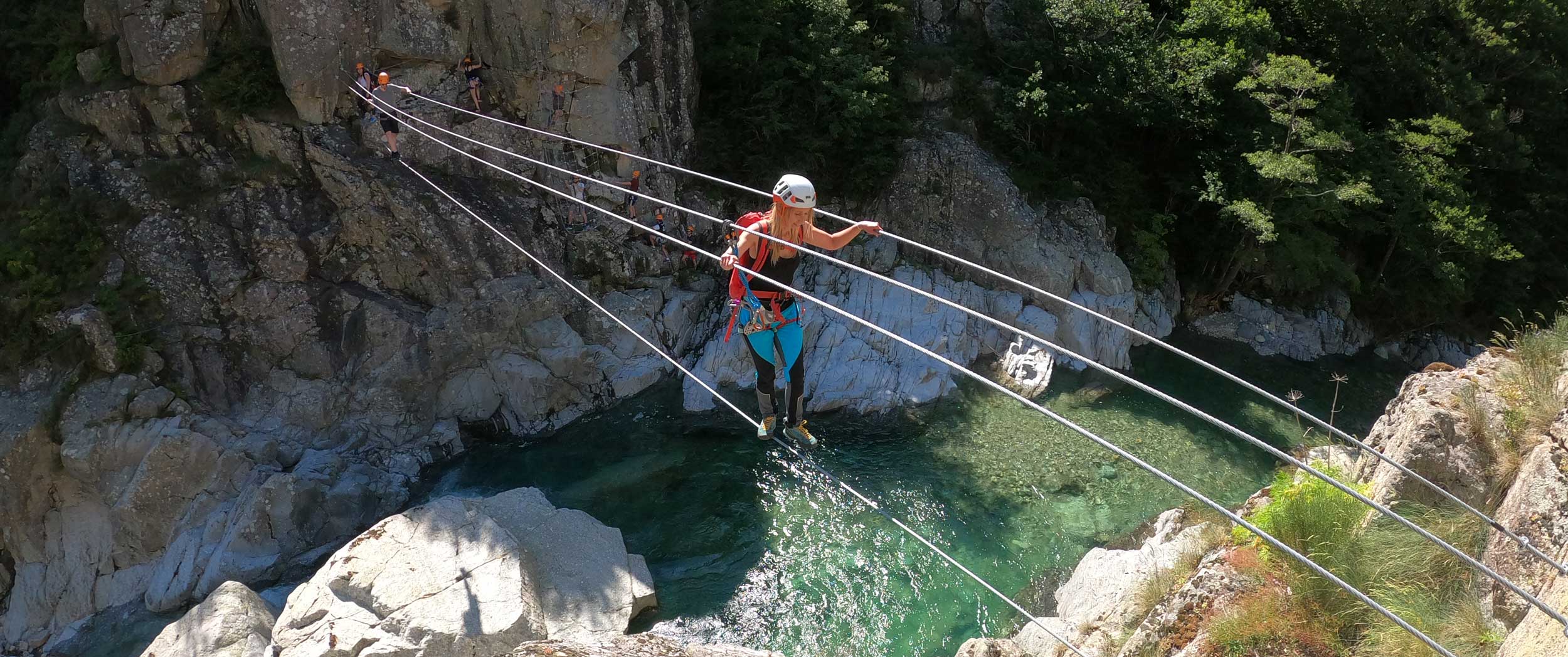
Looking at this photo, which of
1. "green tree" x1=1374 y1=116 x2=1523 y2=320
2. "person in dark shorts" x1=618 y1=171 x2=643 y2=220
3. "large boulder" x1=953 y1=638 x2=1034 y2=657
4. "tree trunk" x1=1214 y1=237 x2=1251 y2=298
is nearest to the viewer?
"large boulder" x1=953 y1=638 x2=1034 y2=657

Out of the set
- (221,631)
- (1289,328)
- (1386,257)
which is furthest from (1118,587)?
(1386,257)

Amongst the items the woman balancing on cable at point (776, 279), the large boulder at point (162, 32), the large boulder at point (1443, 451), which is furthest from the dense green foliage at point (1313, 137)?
the large boulder at point (162, 32)

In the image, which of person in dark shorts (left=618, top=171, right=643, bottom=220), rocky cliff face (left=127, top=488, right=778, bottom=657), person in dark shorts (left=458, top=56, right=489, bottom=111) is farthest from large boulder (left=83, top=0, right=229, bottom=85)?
rocky cliff face (left=127, top=488, right=778, bottom=657)

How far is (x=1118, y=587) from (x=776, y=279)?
180 inches

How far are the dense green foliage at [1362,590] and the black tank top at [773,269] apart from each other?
3913mm

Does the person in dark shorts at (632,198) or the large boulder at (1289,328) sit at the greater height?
the large boulder at (1289,328)

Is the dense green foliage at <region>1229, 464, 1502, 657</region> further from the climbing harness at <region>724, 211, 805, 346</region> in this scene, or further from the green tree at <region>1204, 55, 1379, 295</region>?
the green tree at <region>1204, 55, 1379, 295</region>

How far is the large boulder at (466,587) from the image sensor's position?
7.88 meters

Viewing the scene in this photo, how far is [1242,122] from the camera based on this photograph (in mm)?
14914

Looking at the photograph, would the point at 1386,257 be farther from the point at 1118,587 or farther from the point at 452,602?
the point at 452,602

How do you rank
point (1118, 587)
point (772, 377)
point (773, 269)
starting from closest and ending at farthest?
point (773, 269), point (772, 377), point (1118, 587)

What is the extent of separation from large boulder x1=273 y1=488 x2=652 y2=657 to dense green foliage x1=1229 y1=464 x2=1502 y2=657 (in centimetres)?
590

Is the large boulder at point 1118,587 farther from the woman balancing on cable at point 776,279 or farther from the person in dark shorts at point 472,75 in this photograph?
the person in dark shorts at point 472,75

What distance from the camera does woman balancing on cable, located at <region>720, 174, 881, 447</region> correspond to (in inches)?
246
